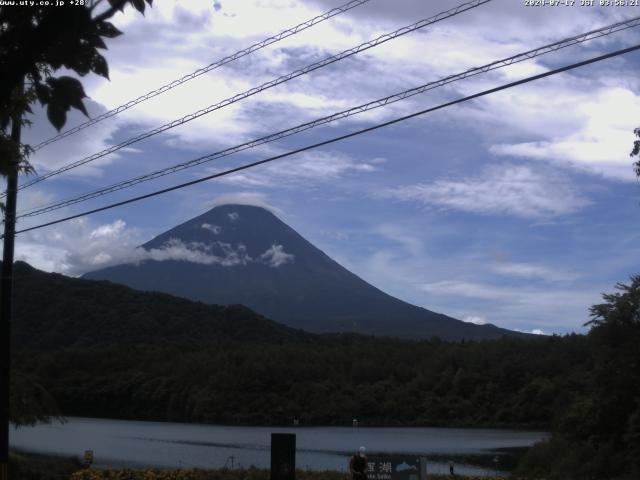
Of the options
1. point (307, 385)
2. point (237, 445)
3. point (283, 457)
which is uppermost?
point (307, 385)

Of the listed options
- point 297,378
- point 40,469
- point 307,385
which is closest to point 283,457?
point 40,469

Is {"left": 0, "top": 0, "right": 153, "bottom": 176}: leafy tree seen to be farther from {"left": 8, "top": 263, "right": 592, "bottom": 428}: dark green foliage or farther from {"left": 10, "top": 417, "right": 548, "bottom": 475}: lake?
{"left": 8, "top": 263, "right": 592, "bottom": 428}: dark green foliage

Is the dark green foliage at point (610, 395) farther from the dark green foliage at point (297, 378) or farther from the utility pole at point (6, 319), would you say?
the dark green foliage at point (297, 378)

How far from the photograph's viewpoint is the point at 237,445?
4956 centimetres

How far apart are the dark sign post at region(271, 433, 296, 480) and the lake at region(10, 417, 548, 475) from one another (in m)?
15.2

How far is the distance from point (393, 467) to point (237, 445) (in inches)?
1362

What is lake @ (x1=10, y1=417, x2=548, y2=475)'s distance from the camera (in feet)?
124

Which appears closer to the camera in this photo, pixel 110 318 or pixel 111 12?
pixel 111 12

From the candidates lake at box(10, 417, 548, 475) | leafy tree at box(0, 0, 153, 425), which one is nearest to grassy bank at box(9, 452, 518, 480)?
lake at box(10, 417, 548, 475)

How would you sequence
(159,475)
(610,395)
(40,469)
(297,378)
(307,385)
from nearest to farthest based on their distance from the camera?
(159,475) < (40,469) < (610,395) < (307,385) < (297,378)

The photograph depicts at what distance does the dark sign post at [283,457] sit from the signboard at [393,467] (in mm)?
1601

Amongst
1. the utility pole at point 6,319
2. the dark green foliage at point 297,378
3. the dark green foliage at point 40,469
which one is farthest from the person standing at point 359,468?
the dark green foliage at point 297,378

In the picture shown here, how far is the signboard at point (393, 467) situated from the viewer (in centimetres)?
1619

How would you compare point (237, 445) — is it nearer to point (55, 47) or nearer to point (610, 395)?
point (610, 395)
